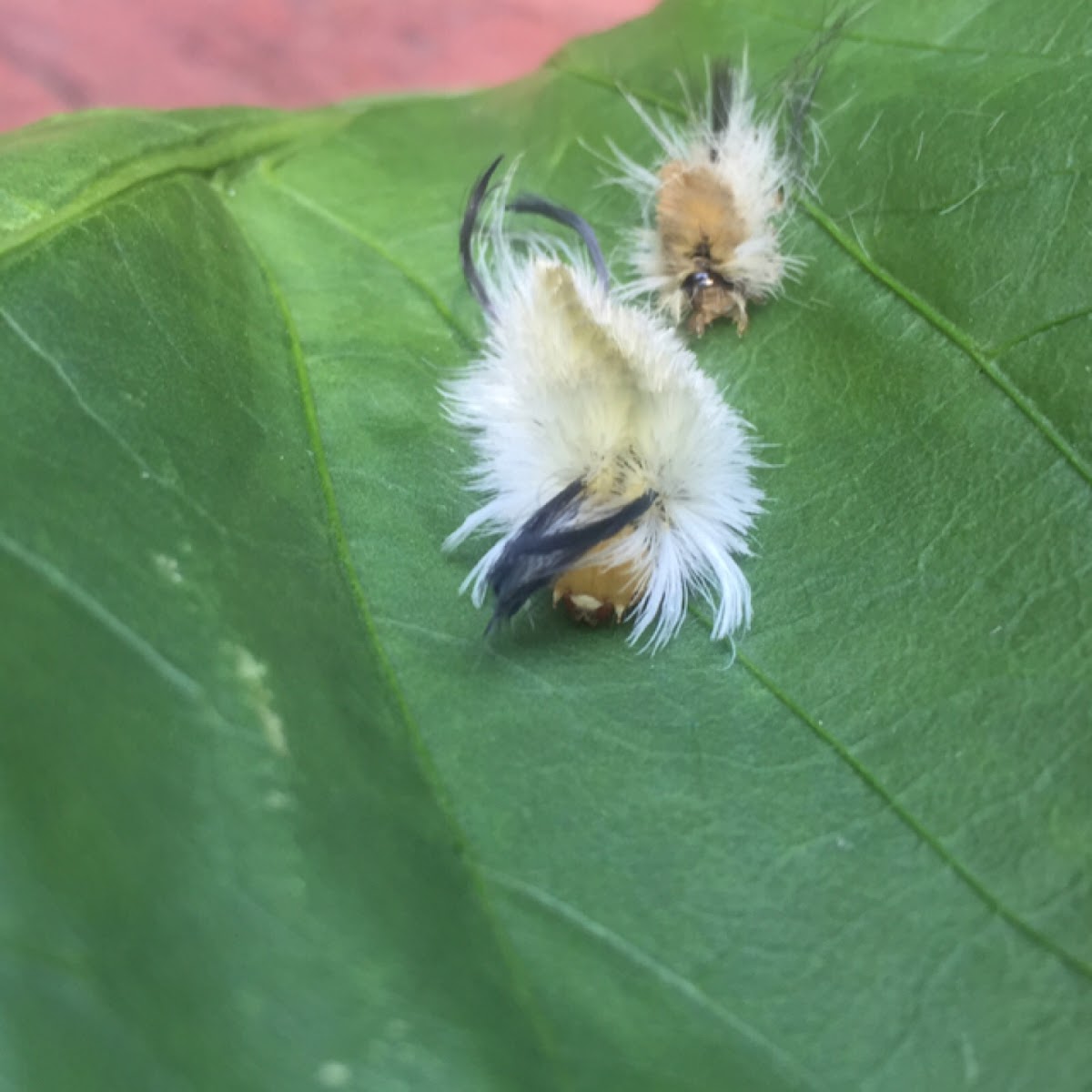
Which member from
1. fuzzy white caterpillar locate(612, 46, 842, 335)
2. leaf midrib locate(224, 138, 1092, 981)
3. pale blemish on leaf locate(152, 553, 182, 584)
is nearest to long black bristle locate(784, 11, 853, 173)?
fuzzy white caterpillar locate(612, 46, 842, 335)

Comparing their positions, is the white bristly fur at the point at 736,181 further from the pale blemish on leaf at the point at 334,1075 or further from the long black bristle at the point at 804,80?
the pale blemish on leaf at the point at 334,1075

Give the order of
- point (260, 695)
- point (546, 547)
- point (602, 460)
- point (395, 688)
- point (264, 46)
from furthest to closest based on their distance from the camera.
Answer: point (264, 46) < point (602, 460) < point (546, 547) < point (395, 688) < point (260, 695)

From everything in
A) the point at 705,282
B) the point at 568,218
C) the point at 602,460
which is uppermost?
the point at 568,218

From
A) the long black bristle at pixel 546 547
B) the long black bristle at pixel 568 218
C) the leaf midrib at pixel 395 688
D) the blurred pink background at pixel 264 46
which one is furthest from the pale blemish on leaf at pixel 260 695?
the blurred pink background at pixel 264 46

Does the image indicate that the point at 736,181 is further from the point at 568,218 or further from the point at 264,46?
the point at 264,46

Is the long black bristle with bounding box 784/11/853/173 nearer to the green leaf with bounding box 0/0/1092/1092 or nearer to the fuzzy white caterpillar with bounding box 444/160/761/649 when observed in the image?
the green leaf with bounding box 0/0/1092/1092

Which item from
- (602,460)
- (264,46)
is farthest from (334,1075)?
(264,46)

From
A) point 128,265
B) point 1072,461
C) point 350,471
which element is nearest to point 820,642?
point 1072,461
